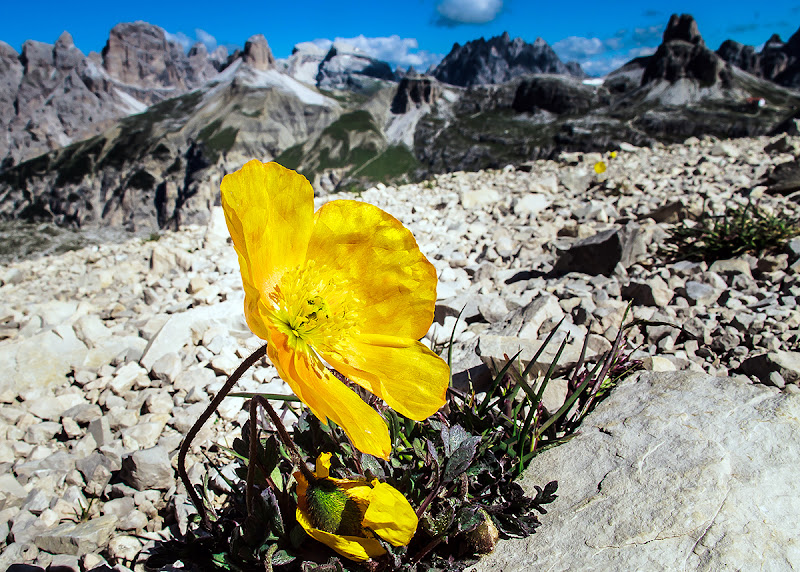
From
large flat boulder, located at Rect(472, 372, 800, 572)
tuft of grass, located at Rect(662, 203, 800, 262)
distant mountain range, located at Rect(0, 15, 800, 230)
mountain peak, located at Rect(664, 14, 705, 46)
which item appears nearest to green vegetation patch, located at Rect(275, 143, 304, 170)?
distant mountain range, located at Rect(0, 15, 800, 230)

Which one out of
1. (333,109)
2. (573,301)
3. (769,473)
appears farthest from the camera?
(333,109)

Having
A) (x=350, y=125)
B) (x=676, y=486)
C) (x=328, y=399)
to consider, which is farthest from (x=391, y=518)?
(x=350, y=125)

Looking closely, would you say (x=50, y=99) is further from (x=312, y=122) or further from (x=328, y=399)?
(x=328, y=399)

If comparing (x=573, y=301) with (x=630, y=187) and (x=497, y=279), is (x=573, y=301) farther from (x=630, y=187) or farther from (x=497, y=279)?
(x=630, y=187)

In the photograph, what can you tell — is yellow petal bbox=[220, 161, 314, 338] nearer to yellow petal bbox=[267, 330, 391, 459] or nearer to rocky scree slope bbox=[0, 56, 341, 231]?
yellow petal bbox=[267, 330, 391, 459]

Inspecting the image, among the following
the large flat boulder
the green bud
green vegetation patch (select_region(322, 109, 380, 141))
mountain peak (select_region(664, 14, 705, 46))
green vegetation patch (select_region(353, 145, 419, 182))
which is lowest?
the large flat boulder

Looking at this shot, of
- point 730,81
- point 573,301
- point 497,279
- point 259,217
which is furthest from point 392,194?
point 730,81
